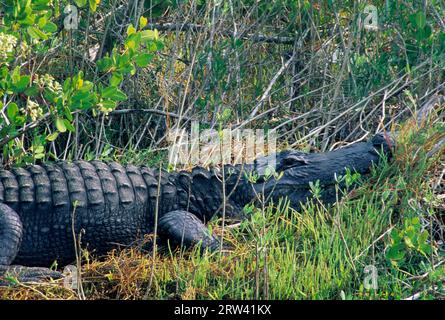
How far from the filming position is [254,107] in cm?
575

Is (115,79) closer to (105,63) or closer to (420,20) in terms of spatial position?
(105,63)

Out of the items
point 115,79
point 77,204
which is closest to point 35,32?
point 115,79

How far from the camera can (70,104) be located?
13.5ft

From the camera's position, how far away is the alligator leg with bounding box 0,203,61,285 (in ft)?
13.2

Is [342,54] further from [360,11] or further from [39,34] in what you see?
[39,34]

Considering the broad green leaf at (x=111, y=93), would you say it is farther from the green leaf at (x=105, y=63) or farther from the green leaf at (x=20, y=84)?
the green leaf at (x=20, y=84)

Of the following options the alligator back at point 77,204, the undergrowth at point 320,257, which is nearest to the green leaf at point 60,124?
the alligator back at point 77,204

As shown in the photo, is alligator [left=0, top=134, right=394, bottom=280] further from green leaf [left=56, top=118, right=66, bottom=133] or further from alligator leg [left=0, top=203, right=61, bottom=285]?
green leaf [left=56, top=118, right=66, bottom=133]

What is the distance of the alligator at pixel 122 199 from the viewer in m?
4.39

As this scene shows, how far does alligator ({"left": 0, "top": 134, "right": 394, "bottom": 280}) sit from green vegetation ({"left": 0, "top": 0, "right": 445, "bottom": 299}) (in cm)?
12

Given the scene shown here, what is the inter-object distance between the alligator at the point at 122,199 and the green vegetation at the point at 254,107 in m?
0.12

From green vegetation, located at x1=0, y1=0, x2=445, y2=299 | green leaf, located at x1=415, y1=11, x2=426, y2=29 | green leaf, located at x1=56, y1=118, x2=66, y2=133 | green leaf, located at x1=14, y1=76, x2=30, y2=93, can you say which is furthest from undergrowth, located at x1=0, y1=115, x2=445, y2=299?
green leaf, located at x1=14, y1=76, x2=30, y2=93

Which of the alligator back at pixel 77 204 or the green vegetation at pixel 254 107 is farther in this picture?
the alligator back at pixel 77 204
